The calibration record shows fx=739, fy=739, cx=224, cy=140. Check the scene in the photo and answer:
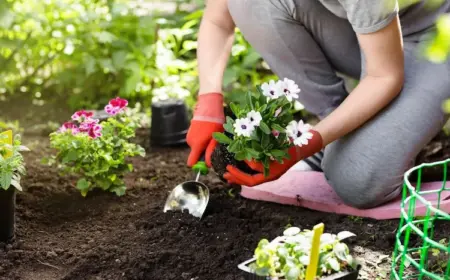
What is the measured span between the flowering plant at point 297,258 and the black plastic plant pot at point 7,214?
0.88 m

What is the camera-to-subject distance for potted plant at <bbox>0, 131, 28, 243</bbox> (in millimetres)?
2197

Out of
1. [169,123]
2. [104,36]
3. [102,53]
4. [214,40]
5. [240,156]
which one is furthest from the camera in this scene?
[102,53]

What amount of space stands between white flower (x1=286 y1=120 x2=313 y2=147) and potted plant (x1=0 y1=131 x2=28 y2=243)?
2.73ft

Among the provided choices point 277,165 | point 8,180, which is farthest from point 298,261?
point 8,180

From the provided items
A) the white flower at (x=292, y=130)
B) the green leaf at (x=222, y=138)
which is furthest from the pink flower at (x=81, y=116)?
the white flower at (x=292, y=130)

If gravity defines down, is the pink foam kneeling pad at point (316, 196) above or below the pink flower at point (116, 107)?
below

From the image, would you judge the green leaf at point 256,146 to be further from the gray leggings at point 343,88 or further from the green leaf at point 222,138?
the gray leggings at point 343,88

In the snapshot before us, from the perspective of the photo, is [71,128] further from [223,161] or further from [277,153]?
[277,153]

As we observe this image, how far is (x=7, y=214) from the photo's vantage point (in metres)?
2.31

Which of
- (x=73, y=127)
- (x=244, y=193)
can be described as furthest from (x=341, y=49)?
(x=73, y=127)

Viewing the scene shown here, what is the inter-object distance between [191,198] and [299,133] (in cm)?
54

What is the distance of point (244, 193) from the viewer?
275 cm

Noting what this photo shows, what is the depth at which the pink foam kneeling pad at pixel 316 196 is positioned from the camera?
2.53 metres

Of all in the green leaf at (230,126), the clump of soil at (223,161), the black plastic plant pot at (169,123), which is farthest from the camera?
the black plastic plant pot at (169,123)
